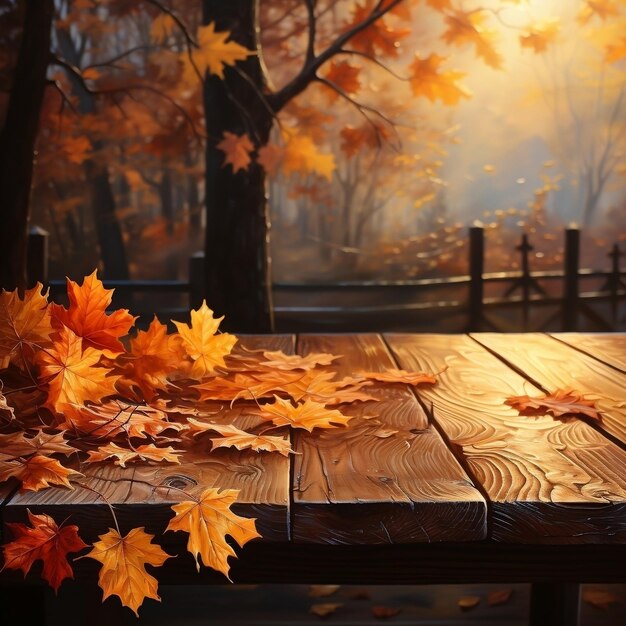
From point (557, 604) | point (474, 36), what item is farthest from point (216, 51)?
point (557, 604)

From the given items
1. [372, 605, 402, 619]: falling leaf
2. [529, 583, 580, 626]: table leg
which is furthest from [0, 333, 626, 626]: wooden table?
[372, 605, 402, 619]: falling leaf

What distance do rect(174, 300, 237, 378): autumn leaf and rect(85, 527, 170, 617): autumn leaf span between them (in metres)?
0.45

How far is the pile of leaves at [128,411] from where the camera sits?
0.73 meters

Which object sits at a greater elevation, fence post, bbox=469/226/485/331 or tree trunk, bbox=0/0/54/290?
tree trunk, bbox=0/0/54/290

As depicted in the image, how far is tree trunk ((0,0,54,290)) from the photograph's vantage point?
3.09m

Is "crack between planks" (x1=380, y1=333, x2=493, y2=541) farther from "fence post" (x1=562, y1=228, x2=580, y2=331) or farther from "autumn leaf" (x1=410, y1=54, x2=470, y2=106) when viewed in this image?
"fence post" (x1=562, y1=228, x2=580, y2=331)

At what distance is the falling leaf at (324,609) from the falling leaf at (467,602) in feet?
1.19

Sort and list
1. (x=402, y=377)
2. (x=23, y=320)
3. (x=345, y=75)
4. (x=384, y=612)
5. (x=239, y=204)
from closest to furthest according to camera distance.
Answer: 1. (x=23, y=320)
2. (x=402, y=377)
3. (x=384, y=612)
4. (x=239, y=204)
5. (x=345, y=75)

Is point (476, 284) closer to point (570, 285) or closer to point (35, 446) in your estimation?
point (570, 285)

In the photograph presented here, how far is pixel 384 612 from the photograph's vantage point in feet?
8.10

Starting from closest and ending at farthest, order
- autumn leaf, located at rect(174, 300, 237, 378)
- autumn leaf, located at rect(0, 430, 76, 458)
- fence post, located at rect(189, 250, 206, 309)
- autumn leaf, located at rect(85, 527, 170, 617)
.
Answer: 1. autumn leaf, located at rect(85, 527, 170, 617)
2. autumn leaf, located at rect(0, 430, 76, 458)
3. autumn leaf, located at rect(174, 300, 237, 378)
4. fence post, located at rect(189, 250, 206, 309)

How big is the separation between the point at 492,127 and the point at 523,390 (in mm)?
5187

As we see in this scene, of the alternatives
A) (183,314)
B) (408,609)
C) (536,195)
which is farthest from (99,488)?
(536,195)

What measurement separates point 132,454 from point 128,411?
144 mm
